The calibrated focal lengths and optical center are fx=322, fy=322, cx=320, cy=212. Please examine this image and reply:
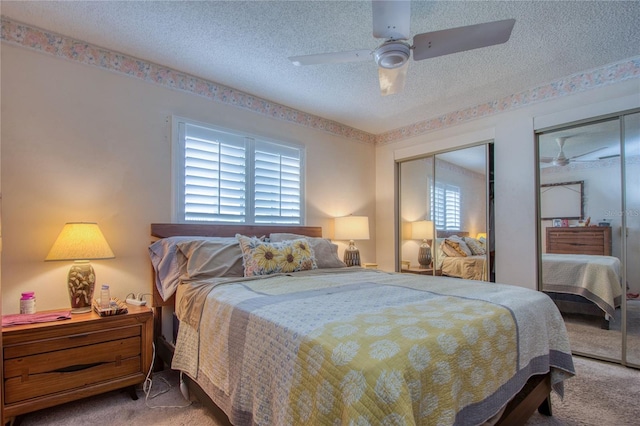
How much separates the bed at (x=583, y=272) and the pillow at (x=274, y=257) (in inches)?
87.4

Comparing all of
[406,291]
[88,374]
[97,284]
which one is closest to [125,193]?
[97,284]

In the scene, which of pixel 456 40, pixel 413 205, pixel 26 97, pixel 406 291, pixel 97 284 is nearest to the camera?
pixel 456 40

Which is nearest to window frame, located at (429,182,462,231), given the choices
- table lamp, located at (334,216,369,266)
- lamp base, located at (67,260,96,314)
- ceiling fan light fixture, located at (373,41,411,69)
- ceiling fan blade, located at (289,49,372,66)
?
table lamp, located at (334,216,369,266)

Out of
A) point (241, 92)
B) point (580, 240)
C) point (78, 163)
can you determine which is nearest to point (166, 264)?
point (78, 163)

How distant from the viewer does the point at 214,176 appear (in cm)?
301

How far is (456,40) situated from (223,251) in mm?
2097

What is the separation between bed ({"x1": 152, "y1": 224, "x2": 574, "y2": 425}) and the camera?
0.99 metres

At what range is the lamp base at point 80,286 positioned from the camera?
6.96ft

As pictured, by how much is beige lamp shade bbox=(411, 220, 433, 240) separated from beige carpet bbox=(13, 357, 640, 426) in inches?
77.8

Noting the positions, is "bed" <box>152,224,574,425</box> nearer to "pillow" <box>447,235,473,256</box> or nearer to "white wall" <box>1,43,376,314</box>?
"white wall" <box>1,43,376,314</box>

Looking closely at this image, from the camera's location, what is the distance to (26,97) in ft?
7.26

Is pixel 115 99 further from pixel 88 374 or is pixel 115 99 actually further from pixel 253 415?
→ pixel 253 415

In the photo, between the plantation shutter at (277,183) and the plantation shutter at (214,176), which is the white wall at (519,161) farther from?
the plantation shutter at (214,176)

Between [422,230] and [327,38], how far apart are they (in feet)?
8.48
